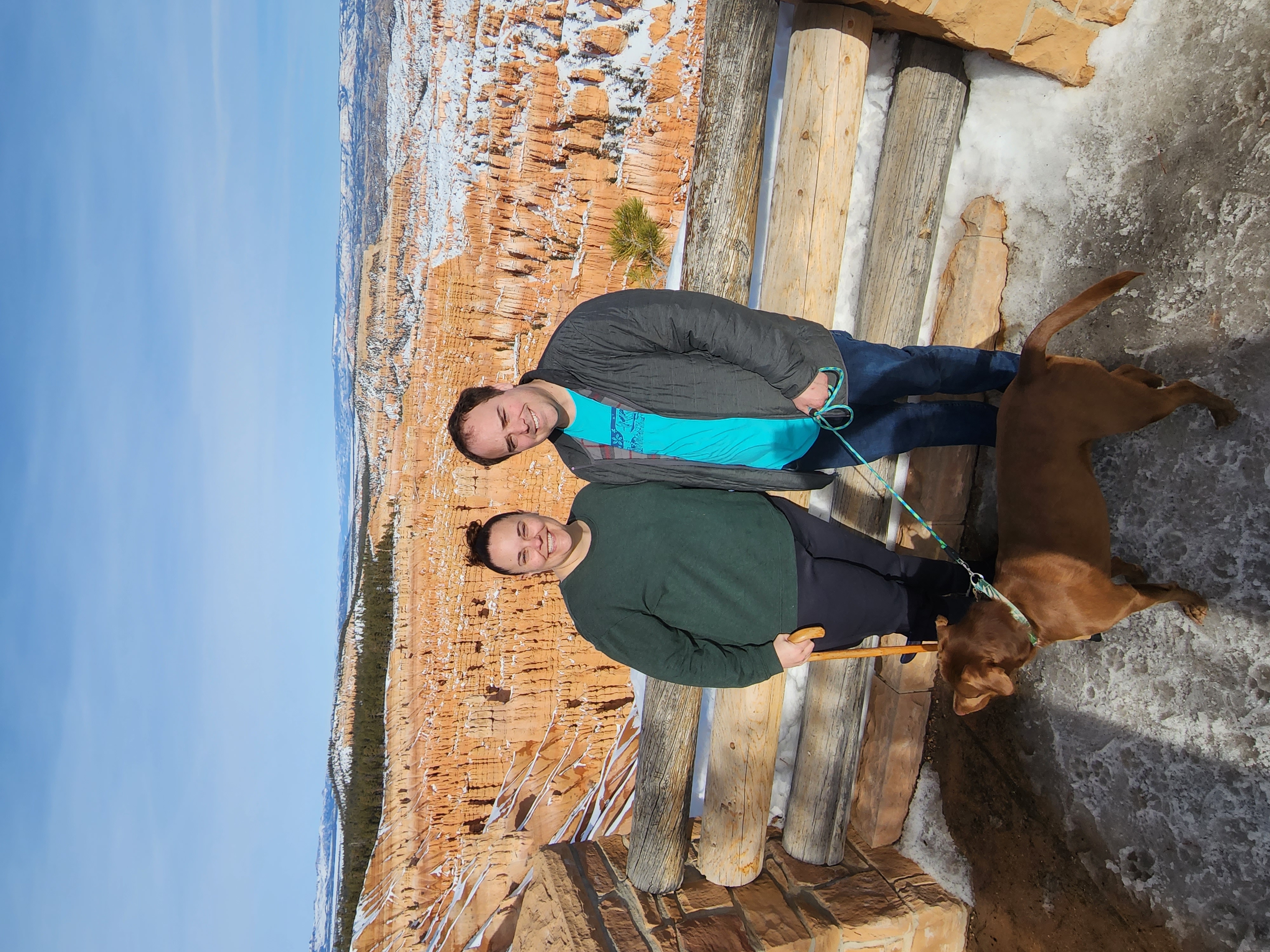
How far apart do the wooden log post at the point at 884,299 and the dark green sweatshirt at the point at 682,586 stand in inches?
45.4

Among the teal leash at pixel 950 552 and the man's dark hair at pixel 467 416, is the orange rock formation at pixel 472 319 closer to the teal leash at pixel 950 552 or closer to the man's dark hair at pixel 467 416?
the man's dark hair at pixel 467 416

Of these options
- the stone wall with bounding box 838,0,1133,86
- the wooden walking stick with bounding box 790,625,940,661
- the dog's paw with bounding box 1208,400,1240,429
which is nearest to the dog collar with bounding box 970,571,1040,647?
the wooden walking stick with bounding box 790,625,940,661

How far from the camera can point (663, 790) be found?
3129 mm

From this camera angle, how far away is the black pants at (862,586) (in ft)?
7.48

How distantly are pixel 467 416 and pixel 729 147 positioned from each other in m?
1.81

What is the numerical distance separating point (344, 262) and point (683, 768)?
3179 mm

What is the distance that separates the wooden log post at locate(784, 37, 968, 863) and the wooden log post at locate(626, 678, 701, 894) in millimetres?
606

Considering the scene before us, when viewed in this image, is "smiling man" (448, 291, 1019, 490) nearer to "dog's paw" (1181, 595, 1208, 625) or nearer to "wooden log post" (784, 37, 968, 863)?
"wooden log post" (784, 37, 968, 863)

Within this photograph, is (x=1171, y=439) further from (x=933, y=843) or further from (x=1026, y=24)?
(x=933, y=843)

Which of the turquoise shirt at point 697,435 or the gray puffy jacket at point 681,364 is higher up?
the gray puffy jacket at point 681,364

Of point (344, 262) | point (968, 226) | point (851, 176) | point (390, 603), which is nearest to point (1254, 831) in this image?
point (968, 226)

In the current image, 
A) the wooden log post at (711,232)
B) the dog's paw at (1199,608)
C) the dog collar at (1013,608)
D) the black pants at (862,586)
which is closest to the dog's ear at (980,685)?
the dog collar at (1013,608)

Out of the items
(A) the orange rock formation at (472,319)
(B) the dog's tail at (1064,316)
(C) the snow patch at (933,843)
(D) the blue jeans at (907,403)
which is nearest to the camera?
(B) the dog's tail at (1064,316)

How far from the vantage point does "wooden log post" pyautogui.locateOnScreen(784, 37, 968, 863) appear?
2.87 metres
